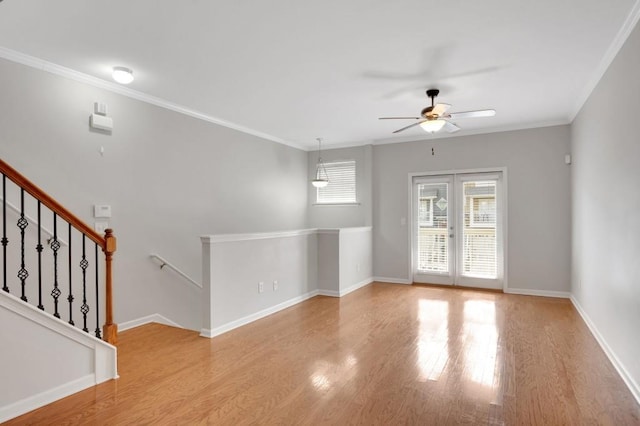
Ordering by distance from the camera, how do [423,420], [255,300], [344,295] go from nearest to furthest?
[423,420]
[255,300]
[344,295]

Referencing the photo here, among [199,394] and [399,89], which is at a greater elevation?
[399,89]

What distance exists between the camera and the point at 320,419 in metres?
2.38

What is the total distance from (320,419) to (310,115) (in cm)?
414

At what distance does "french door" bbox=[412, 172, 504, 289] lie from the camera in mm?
6254

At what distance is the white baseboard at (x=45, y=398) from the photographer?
2.36 m

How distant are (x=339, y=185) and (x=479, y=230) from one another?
2787 millimetres

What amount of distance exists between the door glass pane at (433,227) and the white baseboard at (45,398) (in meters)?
5.46

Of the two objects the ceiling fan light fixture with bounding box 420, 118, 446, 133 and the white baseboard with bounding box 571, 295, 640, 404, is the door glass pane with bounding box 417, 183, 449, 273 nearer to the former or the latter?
the white baseboard with bounding box 571, 295, 640, 404

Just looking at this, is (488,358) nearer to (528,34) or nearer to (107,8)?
(528,34)

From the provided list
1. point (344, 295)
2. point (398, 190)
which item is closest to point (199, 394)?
point (344, 295)

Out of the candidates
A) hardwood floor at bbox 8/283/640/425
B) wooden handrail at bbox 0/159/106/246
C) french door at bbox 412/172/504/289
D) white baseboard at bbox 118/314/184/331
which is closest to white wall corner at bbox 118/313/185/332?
white baseboard at bbox 118/314/184/331

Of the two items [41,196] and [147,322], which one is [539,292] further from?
[41,196]

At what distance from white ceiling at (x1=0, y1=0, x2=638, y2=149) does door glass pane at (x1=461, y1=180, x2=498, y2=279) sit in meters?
1.76

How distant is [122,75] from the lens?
3.71m
